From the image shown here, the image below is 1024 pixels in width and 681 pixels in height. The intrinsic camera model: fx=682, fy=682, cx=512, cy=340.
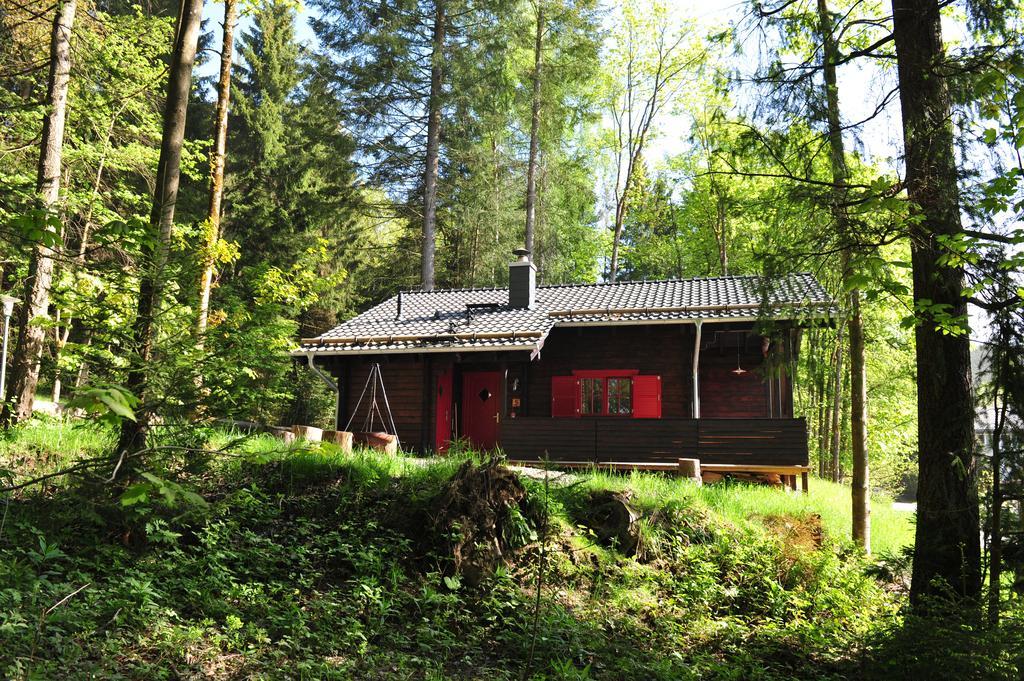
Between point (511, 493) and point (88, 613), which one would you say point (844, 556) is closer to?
point (511, 493)

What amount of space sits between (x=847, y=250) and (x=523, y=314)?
10.1 m

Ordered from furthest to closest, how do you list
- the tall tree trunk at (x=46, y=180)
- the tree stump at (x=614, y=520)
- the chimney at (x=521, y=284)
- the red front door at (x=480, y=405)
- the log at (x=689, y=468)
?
the chimney at (x=521, y=284) < the red front door at (x=480, y=405) < the log at (x=689, y=468) < the tall tree trunk at (x=46, y=180) < the tree stump at (x=614, y=520)

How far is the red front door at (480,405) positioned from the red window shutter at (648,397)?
3.24 m

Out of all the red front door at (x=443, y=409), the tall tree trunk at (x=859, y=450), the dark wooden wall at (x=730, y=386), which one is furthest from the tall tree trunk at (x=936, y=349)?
the red front door at (x=443, y=409)

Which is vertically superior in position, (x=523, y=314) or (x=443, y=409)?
(x=523, y=314)

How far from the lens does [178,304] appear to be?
536 cm

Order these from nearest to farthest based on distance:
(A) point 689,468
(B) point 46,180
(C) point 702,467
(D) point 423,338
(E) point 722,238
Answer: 1. (B) point 46,180
2. (A) point 689,468
3. (C) point 702,467
4. (D) point 423,338
5. (E) point 722,238

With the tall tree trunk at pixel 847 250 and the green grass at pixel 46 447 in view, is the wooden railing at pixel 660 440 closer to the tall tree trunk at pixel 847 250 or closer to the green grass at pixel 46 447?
the tall tree trunk at pixel 847 250

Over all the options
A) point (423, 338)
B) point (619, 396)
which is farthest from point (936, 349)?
point (423, 338)

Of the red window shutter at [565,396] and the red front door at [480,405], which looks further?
the red front door at [480,405]

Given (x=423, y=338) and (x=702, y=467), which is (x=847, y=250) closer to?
(x=702, y=467)

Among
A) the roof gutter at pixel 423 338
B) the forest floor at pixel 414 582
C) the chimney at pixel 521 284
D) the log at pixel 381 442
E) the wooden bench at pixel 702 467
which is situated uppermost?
the chimney at pixel 521 284

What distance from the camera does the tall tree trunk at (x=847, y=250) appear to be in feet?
17.7

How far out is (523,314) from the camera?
1563cm
